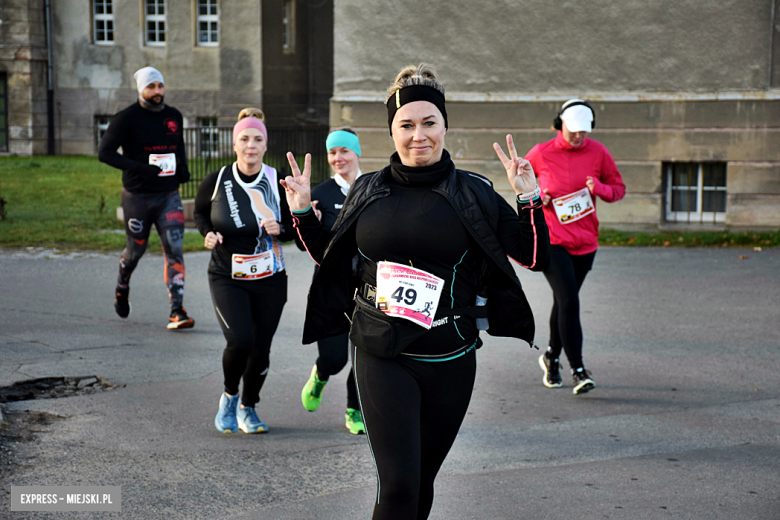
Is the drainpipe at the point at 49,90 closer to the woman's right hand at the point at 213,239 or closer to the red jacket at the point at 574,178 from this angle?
the red jacket at the point at 574,178

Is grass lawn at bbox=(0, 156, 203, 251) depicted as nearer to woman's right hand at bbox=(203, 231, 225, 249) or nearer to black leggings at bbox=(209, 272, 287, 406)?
woman's right hand at bbox=(203, 231, 225, 249)

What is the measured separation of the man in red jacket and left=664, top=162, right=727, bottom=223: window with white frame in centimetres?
941

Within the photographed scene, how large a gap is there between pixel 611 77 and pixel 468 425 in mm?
10965

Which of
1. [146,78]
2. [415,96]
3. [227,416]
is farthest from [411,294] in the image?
[146,78]

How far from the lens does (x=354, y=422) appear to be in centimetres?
580

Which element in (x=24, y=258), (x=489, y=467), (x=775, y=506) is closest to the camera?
(x=775, y=506)

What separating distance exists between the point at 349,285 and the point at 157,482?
5.62ft

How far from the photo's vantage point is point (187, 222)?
15.8 m

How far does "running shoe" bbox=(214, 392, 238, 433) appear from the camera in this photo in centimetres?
571

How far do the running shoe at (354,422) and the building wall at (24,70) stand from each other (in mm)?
26355

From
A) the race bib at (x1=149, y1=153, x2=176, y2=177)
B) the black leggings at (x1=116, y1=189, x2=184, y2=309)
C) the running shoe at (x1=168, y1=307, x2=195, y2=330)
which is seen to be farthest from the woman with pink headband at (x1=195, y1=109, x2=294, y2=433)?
the race bib at (x1=149, y1=153, x2=176, y2=177)

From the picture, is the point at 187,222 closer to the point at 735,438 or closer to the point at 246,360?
the point at 246,360

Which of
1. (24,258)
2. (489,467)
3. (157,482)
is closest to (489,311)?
(489,467)

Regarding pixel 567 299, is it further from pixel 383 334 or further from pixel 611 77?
pixel 611 77
